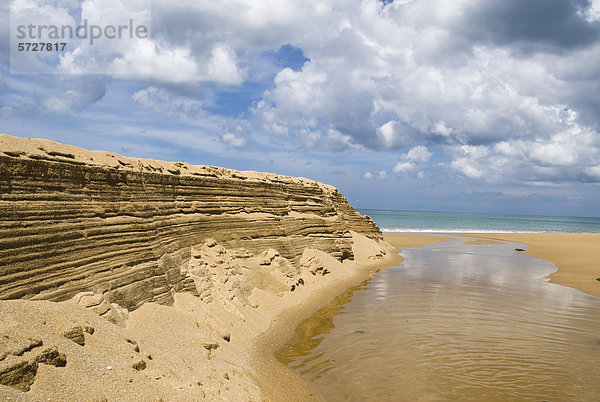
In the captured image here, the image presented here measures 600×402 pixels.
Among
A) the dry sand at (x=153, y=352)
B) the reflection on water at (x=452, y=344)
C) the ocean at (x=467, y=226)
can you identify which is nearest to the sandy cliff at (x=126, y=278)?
the dry sand at (x=153, y=352)

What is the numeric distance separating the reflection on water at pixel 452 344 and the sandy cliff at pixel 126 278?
227 cm

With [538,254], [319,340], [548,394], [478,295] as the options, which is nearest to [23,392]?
[319,340]

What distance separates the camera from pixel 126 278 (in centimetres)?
1000

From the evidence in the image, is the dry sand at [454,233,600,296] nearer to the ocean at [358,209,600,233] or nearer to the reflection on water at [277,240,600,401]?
the reflection on water at [277,240,600,401]

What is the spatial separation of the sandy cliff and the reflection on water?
227cm

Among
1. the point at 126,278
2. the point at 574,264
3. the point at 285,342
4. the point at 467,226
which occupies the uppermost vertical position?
the point at 126,278

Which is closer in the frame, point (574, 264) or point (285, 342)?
point (285, 342)

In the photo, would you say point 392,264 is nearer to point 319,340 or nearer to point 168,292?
point 319,340

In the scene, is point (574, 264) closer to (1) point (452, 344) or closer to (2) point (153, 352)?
(1) point (452, 344)

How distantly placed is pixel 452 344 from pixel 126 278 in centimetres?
1017

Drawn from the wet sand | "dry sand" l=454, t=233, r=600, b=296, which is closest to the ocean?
"dry sand" l=454, t=233, r=600, b=296

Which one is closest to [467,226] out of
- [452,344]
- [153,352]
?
[452,344]

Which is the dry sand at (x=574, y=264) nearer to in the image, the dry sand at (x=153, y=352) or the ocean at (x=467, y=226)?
the dry sand at (x=153, y=352)

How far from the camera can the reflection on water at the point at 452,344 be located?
400 inches
